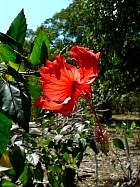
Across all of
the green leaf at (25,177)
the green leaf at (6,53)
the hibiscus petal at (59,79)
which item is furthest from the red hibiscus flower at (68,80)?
the green leaf at (25,177)

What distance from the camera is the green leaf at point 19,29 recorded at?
67cm

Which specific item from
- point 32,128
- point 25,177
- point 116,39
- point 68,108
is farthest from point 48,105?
point 116,39

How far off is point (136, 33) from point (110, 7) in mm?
1302

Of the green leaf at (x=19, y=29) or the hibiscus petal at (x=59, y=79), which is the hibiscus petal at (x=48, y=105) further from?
the green leaf at (x=19, y=29)

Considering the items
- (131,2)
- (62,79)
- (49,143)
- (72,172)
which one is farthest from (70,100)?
(131,2)

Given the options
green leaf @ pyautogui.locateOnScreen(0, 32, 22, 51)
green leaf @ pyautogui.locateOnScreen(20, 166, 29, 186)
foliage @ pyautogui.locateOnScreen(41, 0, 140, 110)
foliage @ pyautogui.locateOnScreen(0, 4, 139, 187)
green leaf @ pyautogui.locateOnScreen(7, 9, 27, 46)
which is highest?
foliage @ pyautogui.locateOnScreen(41, 0, 140, 110)

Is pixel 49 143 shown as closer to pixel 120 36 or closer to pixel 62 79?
pixel 62 79

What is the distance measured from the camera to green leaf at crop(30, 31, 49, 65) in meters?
0.67

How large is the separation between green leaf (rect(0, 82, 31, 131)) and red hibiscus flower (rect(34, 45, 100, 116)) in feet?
0.10

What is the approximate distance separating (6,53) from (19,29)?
4 cm

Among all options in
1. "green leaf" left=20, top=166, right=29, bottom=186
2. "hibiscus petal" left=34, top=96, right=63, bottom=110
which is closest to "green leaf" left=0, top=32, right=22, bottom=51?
"hibiscus petal" left=34, top=96, right=63, bottom=110

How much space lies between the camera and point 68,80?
0.52 metres

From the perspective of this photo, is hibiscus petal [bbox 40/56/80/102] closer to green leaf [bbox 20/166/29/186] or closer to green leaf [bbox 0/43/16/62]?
green leaf [bbox 0/43/16/62]

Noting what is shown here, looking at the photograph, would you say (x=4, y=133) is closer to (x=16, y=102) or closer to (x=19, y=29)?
(x=16, y=102)
